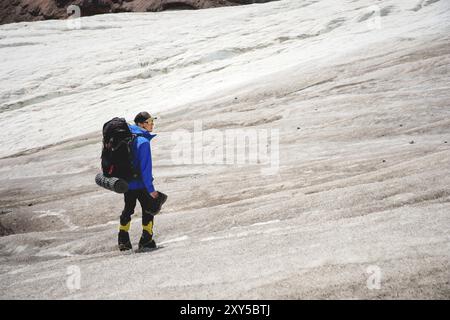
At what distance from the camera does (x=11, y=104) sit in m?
24.0

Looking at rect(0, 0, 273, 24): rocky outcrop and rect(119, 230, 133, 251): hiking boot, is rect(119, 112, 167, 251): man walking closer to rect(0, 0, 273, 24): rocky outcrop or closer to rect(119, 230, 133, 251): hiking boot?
rect(119, 230, 133, 251): hiking boot

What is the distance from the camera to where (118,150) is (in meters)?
6.71

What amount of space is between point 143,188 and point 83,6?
1396 inches

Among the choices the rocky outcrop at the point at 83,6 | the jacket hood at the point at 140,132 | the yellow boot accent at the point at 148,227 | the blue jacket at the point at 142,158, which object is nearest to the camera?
the blue jacket at the point at 142,158

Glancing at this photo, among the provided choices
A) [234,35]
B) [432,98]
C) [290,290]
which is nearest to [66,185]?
[290,290]

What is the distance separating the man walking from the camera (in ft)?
22.2

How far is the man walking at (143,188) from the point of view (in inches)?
267

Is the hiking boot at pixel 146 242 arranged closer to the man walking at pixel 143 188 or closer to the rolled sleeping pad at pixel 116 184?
the man walking at pixel 143 188

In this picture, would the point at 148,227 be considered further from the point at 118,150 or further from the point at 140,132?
the point at 140,132

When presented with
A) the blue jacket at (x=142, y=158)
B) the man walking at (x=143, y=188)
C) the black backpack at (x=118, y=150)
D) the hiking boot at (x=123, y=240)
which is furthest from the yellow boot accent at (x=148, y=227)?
the black backpack at (x=118, y=150)

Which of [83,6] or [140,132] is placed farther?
[83,6]

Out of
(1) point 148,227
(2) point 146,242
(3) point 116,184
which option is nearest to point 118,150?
(3) point 116,184

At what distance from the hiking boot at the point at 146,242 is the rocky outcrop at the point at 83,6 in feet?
103

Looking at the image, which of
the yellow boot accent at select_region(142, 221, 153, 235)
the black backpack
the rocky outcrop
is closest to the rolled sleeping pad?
the black backpack
